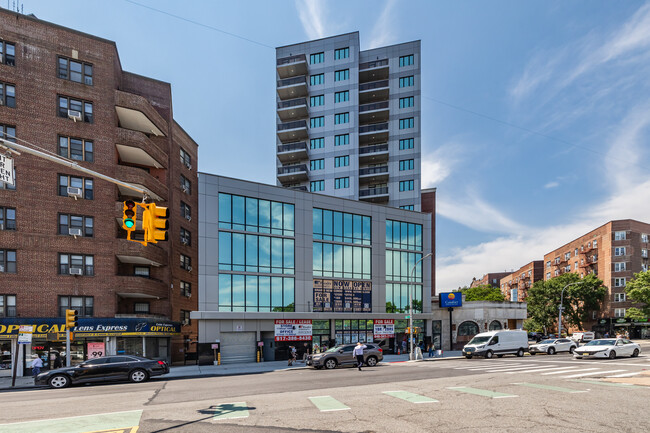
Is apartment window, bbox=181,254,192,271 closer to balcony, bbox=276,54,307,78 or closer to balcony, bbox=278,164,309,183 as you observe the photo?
balcony, bbox=278,164,309,183

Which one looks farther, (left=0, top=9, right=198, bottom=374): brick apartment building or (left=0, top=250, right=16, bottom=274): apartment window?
(left=0, top=9, right=198, bottom=374): brick apartment building

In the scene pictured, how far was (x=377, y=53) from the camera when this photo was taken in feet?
211

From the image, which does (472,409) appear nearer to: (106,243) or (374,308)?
(106,243)

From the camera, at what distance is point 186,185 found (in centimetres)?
4334

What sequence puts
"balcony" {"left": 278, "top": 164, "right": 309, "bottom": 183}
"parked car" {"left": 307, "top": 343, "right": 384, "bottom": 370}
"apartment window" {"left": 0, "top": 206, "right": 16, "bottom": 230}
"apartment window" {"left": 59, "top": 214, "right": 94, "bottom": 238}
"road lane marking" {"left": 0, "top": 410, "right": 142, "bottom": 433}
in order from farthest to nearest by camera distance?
1. "balcony" {"left": 278, "top": 164, "right": 309, "bottom": 183}
2. "apartment window" {"left": 59, "top": 214, "right": 94, "bottom": 238}
3. "apartment window" {"left": 0, "top": 206, "right": 16, "bottom": 230}
4. "parked car" {"left": 307, "top": 343, "right": 384, "bottom": 370}
5. "road lane marking" {"left": 0, "top": 410, "right": 142, "bottom": 433}

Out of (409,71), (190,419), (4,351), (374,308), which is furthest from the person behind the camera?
(409,71)

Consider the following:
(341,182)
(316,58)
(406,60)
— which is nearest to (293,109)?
(316,58)

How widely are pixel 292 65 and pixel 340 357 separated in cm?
4784

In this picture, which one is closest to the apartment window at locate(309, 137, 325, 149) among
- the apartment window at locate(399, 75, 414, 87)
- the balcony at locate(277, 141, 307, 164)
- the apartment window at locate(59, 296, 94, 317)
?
the balcony at locate(277, 141, 307, 164)

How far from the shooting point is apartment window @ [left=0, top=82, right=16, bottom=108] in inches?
1136

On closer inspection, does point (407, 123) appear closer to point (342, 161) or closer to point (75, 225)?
point (342, 161)

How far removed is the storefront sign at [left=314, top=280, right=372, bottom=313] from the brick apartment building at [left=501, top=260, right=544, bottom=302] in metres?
73.7

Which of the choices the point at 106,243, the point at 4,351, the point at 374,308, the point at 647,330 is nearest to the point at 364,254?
the point at 374,308

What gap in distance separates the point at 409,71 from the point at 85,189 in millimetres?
47420
